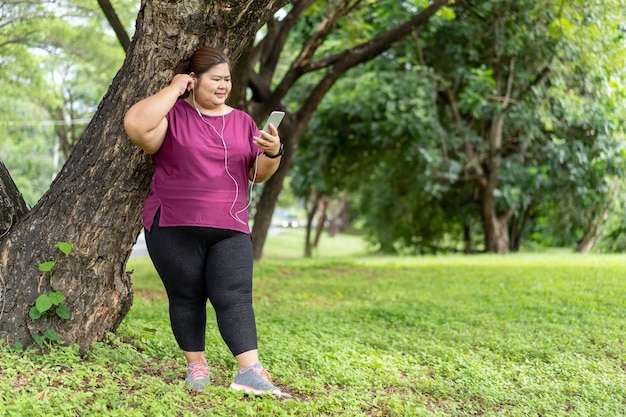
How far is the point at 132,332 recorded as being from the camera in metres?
4.39

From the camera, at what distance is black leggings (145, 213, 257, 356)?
3.55 metres

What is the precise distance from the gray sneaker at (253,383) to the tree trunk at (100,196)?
1024mm

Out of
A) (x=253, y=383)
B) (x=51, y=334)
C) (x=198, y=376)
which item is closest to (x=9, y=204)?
(x=51, y=334)

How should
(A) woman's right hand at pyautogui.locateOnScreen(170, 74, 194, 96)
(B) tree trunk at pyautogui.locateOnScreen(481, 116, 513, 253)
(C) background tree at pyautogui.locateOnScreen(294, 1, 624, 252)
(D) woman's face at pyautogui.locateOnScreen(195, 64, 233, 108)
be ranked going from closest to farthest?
(A) woman's right hand at pyautogui.locateOnScreen(170, 74, 194, 96)
(D) woman's face at pyautogui.locateOnScreen(195, 64, 233, 108)
(C) background tree at pyautogui.locateOnScreen(294, 1, 624, 252)
(B) tree trunk at pyautogui.locateOnScreen(481, 116, 513, 253)

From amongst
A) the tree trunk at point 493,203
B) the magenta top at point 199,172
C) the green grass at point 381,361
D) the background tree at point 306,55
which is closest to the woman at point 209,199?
the magenta top at point 199,172

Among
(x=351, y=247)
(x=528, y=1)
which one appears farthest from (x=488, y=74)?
(x=351, y=247)

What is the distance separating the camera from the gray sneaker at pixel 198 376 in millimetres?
3682

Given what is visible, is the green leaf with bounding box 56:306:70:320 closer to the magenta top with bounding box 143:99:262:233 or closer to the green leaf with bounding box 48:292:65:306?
the green leaf with bounding box 48:292:65:306

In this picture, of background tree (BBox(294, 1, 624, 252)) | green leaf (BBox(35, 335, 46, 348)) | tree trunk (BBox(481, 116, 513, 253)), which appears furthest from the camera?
tree trunk (BBox(481, 116, 513, 253))

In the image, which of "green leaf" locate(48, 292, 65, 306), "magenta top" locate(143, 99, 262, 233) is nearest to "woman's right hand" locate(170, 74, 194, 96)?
"magenta top" locate(143, 99, 262, 233)

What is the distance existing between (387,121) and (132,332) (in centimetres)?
941

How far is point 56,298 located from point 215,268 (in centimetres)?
99

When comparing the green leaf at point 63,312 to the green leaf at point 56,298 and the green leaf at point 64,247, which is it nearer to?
the green leaf at point 56,298

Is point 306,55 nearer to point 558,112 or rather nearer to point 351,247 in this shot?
point 558,112
